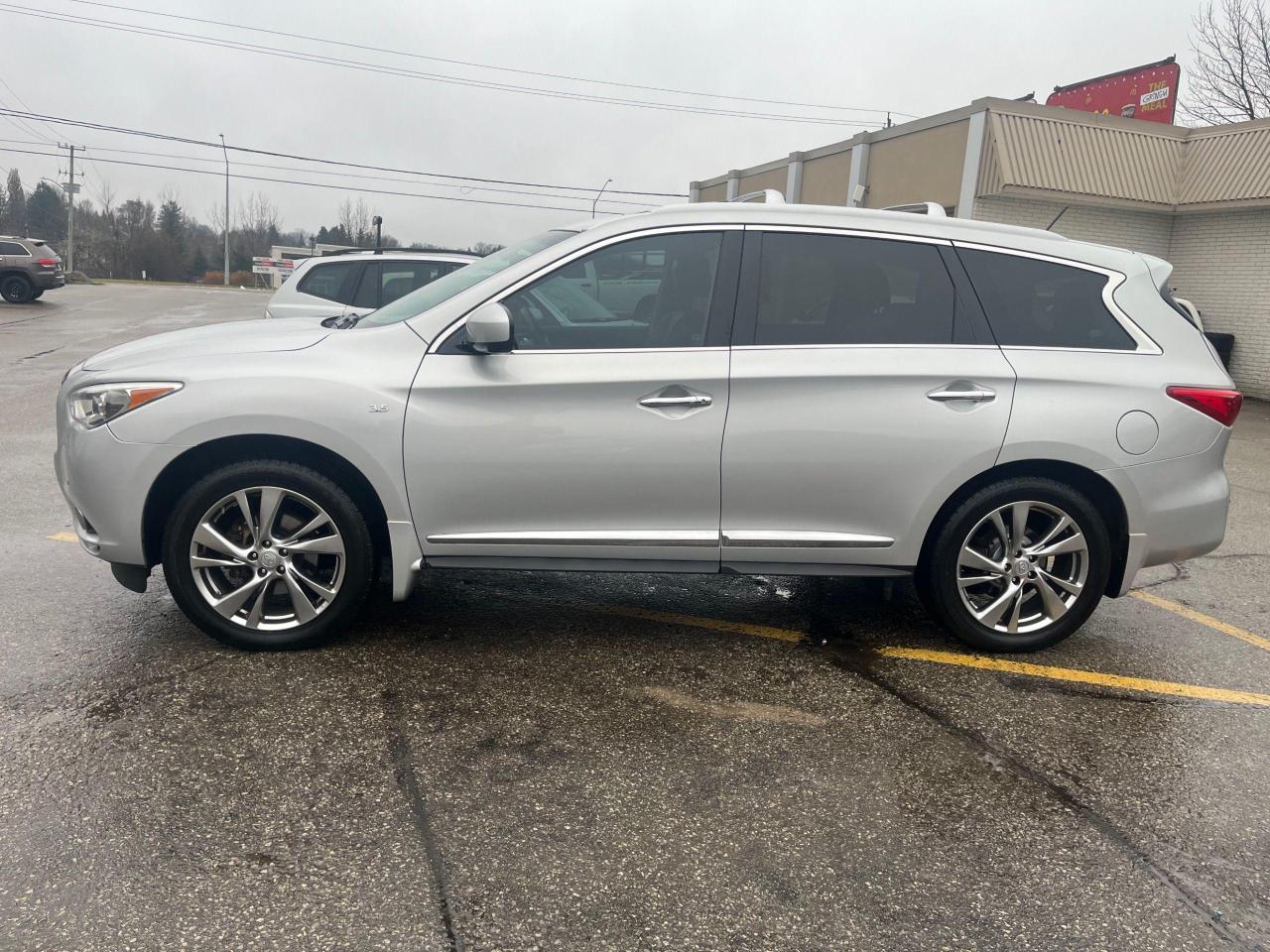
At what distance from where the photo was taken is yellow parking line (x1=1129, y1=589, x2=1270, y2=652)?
15.4ft

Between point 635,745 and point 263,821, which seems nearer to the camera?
point 263,821

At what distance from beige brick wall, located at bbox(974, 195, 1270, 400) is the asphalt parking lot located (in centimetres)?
1445

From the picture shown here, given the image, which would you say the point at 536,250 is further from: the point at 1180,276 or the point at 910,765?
the point at 1180,276

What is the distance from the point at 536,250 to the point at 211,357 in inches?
55.5

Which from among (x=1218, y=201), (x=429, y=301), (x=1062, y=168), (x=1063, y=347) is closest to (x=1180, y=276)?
(x=1218, y=201)

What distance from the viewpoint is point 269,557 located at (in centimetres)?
388

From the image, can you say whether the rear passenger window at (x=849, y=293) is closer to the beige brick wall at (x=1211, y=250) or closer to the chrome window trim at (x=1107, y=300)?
the chrome window trim at (x=1107, y=300)

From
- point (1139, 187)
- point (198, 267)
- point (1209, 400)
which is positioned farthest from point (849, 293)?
point (198, 267)

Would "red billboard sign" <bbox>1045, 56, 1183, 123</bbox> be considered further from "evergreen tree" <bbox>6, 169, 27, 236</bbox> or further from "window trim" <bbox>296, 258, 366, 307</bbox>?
"evergreen tree" <bbox>6, 169, 27, 236</bbox>

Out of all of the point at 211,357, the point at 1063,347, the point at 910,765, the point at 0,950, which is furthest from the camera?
the point at 1063,347

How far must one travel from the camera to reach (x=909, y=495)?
13.2 feet

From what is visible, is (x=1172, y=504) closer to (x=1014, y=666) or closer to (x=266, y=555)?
(x=1014, y=666)

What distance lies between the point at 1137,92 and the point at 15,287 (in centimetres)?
3016

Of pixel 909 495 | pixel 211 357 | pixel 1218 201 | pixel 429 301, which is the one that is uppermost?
pixel 1218 201
